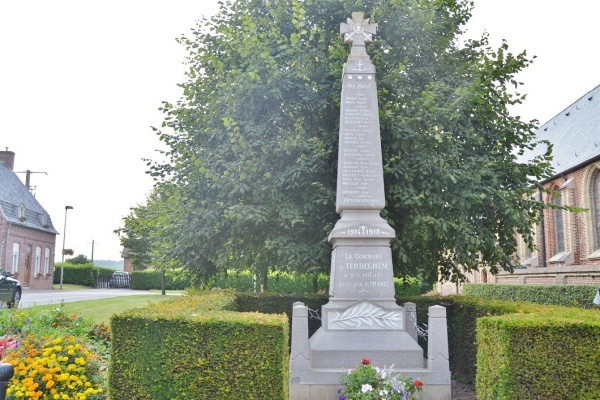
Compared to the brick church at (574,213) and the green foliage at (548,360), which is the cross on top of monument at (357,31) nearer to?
the green foliage at (548,360)

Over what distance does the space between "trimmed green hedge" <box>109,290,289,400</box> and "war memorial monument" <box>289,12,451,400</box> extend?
195 cm

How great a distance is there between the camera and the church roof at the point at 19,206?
37.5 metres

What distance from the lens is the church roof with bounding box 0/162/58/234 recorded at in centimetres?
3753

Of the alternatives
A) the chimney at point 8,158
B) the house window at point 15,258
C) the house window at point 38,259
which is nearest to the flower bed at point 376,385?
the house window at point 15,258

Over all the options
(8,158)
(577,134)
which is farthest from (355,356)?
(8,158)

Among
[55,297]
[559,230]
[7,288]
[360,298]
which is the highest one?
[559,230]

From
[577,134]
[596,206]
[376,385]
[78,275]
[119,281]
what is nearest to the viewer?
[376,385]

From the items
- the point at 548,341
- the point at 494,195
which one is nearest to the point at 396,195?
the point at 494,195

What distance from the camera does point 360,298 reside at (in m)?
8.38

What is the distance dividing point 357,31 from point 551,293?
49.9 ft

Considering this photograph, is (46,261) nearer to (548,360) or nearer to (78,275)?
(78,275)

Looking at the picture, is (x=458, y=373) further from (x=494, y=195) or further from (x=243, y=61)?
(x=243, y=61)

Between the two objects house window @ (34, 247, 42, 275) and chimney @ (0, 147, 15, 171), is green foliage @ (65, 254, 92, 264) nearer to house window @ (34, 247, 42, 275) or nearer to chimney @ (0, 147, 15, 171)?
house window @ (34, 247, 42, 275)

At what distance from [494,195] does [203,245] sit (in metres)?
6.71
